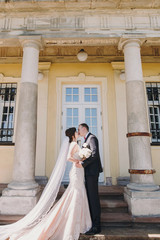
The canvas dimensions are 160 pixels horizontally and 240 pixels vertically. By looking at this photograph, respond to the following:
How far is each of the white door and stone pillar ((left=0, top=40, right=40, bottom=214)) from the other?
6.92 feet

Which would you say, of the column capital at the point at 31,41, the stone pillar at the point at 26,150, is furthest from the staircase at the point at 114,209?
the column capital at the point at 31,41

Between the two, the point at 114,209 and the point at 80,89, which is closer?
the point at 114,209

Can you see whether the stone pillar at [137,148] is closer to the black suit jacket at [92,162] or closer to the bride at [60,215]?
the black suit jacket at [92,162]

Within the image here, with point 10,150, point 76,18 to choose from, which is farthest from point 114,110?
point 10,150

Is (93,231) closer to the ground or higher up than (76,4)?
closer to the ground

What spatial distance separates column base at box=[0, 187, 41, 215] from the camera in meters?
3.98

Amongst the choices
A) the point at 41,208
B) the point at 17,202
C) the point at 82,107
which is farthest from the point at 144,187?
the point at 82,107

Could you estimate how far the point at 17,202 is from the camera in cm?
401

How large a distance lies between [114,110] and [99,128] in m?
0.85

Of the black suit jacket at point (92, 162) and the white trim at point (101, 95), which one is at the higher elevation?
the white trim at point (101, 95)

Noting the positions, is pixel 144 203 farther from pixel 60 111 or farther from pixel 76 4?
pixel 76 4

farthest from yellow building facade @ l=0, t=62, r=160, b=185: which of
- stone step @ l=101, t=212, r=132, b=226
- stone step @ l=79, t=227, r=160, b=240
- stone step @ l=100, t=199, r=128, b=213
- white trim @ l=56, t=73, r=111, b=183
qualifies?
stone step @ l=79, t=227, r=160, b=240

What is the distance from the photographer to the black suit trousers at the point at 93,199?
3.36 m

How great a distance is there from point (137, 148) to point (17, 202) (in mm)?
3005
